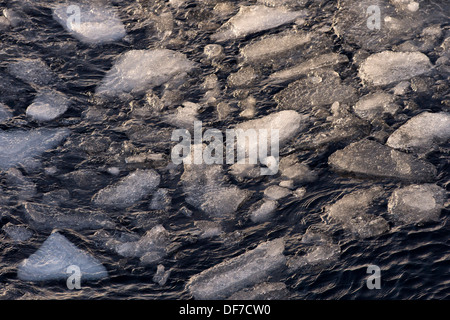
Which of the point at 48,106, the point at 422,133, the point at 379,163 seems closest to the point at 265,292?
the point at 379,163

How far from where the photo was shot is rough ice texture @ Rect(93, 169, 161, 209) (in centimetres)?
241

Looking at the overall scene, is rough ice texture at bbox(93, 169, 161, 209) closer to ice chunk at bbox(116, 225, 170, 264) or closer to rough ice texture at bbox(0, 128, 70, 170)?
ice chunk at bbox(116, 225, 170, 264)

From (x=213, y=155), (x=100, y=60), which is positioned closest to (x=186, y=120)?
(x=213, y=155)

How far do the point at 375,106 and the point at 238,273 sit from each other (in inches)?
41.0

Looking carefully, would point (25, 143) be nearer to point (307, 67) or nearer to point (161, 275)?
→ point (161, 275)

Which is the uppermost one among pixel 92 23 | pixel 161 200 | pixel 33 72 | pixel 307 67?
pixel 92 23

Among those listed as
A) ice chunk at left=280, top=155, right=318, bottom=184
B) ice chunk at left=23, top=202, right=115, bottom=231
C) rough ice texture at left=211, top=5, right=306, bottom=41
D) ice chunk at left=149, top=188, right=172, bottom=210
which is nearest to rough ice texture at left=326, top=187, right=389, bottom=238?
ice chunk at left=280, top=155, right=318, bottom=184

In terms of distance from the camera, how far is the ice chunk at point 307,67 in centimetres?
285

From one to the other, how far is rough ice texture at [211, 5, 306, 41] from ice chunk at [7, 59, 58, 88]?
0.89m

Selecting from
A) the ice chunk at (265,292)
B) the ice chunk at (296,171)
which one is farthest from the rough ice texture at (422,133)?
the ice chunk at (265,292)

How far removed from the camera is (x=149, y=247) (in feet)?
7.30

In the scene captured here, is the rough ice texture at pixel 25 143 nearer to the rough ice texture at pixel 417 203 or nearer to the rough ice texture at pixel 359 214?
the rough ice texture at pixel 359 214

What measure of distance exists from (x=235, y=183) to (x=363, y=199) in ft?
1.73

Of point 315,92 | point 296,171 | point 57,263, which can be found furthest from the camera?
point 315,92
